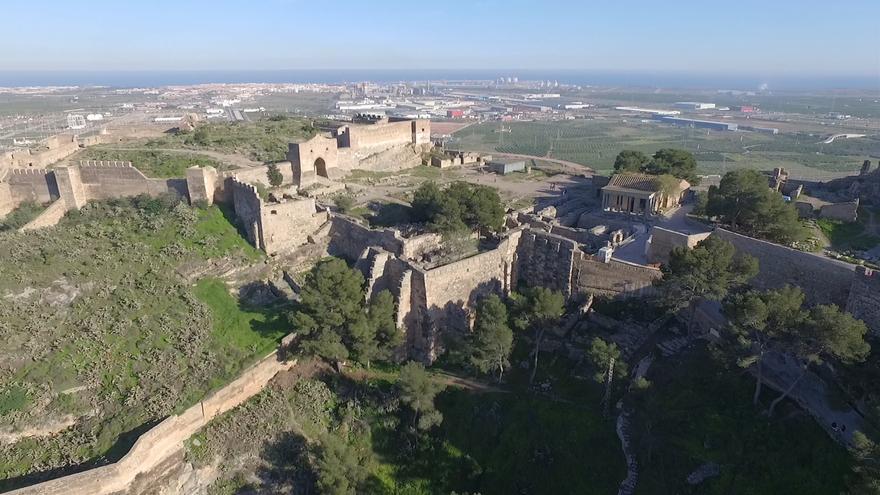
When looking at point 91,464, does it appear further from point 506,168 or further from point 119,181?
point 506,168

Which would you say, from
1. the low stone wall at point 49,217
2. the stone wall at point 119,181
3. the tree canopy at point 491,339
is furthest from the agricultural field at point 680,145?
the low stone wall at point 49,217

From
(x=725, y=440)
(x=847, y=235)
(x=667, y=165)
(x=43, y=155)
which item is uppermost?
(x=43, y=155)

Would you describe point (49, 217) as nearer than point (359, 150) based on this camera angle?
Yes

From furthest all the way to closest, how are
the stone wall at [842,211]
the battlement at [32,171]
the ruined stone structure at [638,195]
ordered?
the ruined stone structure at [638,195] → the battlement at [32,171] → the stone wall at [842,211]

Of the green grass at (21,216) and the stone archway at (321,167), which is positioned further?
the stone archway at (321,167)

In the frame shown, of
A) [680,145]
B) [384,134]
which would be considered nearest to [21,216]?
[384,134]

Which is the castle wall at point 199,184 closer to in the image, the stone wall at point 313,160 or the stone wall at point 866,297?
the stone wall at point 313,160

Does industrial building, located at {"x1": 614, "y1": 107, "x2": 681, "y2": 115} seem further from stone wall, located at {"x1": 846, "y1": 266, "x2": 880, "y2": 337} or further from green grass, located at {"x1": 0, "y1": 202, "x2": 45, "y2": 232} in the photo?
green grass, located at {"x1": 0, "y1": 202, "x2": 45, "y2": 232}
